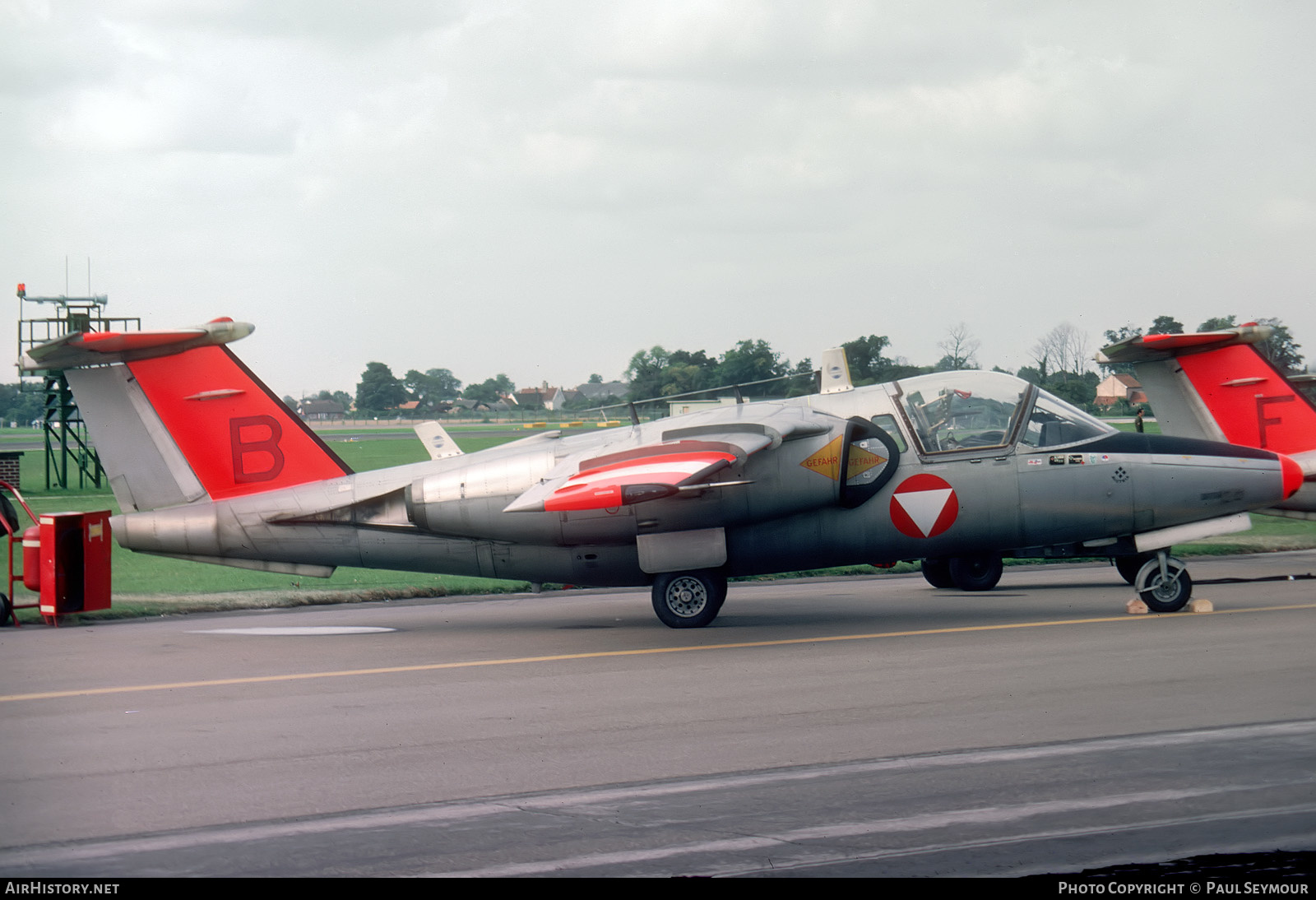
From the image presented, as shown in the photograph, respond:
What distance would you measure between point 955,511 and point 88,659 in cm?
965

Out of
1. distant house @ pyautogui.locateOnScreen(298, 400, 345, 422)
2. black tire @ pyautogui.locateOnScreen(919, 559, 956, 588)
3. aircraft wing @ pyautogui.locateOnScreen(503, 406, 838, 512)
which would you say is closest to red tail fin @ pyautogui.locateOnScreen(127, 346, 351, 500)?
aircraft wing @ pyautogui.locateOnScreen(503, 406, 838, 512)

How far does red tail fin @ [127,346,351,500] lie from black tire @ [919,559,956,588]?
28.4 feet

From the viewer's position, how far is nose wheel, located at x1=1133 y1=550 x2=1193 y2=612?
42.8 ft

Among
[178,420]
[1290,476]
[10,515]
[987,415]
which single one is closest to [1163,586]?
[1290,476]

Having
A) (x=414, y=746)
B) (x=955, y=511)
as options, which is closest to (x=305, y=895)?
(x=414, y=746)

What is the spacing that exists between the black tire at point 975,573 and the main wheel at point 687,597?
187 inches

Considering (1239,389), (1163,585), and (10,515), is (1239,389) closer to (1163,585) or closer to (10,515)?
(1163,585)

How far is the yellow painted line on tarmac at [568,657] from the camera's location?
9.65 metres

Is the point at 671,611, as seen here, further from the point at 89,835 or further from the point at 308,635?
the point at 89,835

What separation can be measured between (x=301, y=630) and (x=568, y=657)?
13.9 ft

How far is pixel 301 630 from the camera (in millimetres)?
13555

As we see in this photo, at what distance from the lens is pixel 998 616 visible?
520 inches

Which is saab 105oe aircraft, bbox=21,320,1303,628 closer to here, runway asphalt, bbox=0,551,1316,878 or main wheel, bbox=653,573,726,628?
main wheel, bbox=653,573,726,628

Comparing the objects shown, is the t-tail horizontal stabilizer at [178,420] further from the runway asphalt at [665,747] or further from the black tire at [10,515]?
the runway asphalt at [665,747]
